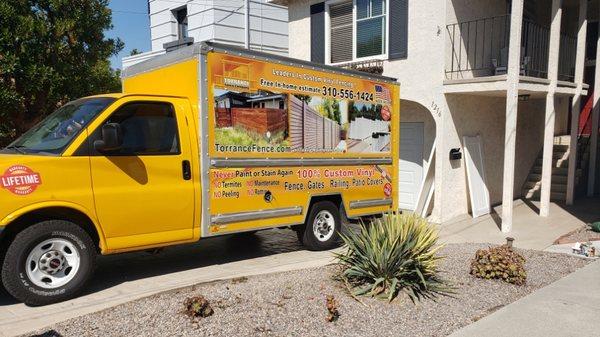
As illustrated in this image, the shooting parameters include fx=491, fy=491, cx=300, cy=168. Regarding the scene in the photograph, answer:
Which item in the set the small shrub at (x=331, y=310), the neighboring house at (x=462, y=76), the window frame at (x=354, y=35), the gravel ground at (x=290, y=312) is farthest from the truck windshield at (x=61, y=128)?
the window frame at (x=354, y=35)

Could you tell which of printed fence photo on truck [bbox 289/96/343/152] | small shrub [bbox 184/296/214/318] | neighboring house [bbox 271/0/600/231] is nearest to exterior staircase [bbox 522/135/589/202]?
neighboring house [bbox 271/0/600/231]

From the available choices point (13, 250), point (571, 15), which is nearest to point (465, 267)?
point (13, 250)

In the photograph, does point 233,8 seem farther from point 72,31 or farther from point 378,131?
point 378,131

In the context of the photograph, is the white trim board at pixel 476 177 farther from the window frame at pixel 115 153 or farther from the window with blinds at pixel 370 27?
the window frame at pixel 115 153

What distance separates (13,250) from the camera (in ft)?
15.6

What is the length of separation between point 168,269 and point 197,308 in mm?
2374

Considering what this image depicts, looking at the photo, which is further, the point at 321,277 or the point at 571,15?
the point at 571,15

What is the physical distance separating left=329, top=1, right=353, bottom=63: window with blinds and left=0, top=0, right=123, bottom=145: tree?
17.0ft

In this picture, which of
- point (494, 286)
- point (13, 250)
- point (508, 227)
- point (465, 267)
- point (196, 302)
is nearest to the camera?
point (196, 302)

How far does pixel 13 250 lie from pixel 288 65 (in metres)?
4.05

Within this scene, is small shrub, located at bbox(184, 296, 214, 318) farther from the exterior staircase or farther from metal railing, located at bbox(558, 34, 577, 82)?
metal railing, located at bbox(558, 34, 577, 82)

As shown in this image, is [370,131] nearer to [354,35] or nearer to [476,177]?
[476,177]

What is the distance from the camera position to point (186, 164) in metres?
5.91

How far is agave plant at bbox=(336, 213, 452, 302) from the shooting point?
5.11 metres
